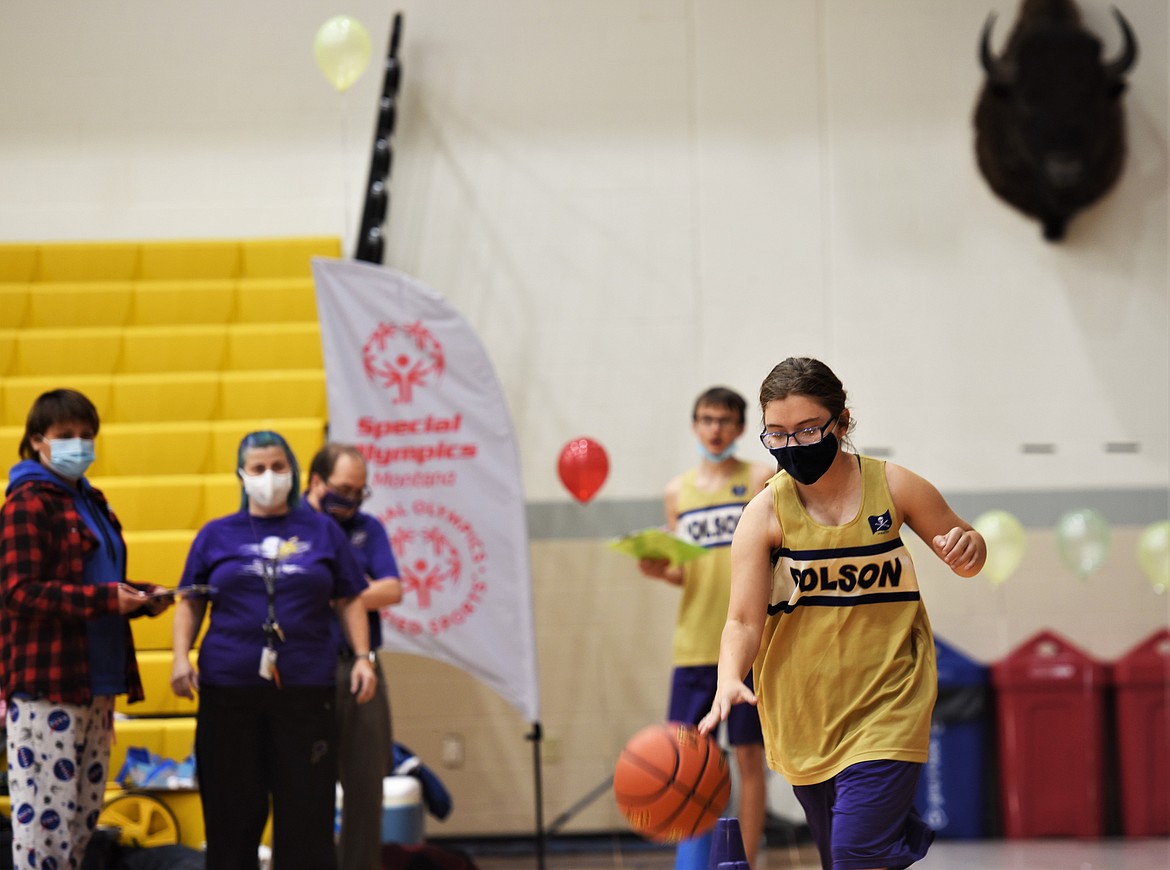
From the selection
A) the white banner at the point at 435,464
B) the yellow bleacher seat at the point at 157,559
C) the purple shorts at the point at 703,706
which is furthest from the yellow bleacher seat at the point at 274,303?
the purple shorts at the point at 703,706

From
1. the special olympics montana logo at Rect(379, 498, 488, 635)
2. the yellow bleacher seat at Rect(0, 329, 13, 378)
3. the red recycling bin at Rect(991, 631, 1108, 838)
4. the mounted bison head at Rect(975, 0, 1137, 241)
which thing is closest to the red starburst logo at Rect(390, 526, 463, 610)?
the special olympics montana logo at Rect(379, 498, 488, 635)

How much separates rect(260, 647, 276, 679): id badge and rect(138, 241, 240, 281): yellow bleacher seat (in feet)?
11.7

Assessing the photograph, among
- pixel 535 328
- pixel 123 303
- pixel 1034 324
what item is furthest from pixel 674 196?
pixel 123 303

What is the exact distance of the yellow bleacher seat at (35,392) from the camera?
633 centimetres

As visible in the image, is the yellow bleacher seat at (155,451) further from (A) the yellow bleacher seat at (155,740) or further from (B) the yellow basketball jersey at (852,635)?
(B) the yellow basketball jersey at (852,635)

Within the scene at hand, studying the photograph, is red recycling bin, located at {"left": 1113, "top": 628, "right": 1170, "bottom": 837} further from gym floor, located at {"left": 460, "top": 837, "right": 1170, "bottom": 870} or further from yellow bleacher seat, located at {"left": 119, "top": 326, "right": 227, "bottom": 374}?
yellow bleacher seat, located at {"left": 119, "top": 326, "right": 227, "bottom": 374}

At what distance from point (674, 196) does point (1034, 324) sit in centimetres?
209

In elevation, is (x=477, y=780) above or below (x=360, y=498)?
below

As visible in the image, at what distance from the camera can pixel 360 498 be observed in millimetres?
4641

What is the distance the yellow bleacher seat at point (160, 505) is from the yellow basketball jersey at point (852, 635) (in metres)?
3.73

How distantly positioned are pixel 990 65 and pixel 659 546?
12.5 feet

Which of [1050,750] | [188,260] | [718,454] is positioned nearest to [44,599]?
[718,454]

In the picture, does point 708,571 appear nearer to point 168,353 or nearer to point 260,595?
point 260,595

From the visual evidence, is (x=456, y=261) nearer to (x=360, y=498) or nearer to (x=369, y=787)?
(x=360, y=498)
